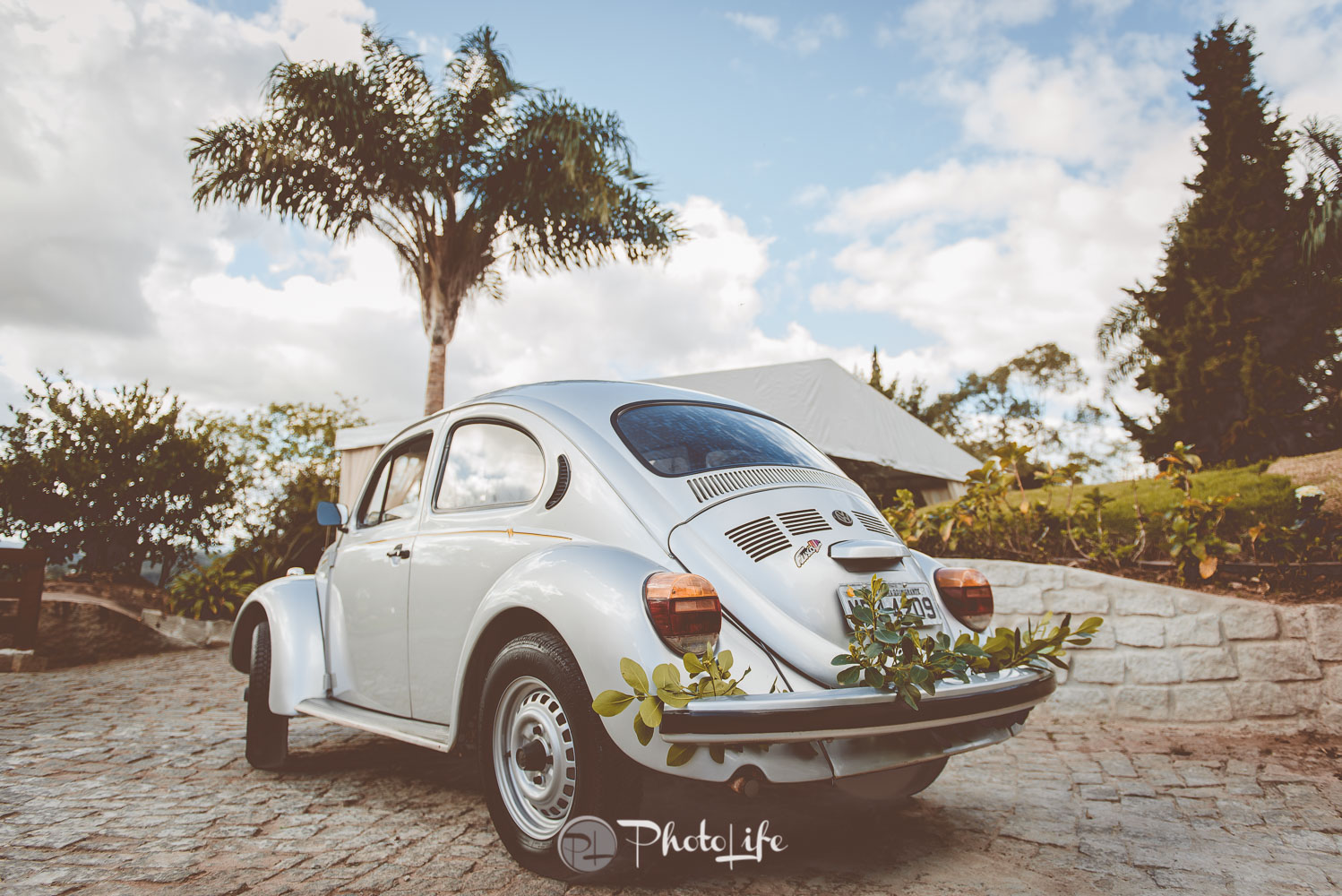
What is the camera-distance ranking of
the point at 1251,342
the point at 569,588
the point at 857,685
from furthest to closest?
the point at 1251,342, the point at 569,588, the point at 857,685

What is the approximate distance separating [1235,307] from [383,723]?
21.4 m

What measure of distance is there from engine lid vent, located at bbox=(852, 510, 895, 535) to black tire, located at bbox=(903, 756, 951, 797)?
2.97 feet

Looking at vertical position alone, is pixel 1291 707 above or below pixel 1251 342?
below

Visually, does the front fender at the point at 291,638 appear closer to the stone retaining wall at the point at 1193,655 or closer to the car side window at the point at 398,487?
the car side window at the point at 398,487

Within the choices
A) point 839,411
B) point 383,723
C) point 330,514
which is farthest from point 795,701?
point 839,411

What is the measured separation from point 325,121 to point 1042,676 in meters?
10.8

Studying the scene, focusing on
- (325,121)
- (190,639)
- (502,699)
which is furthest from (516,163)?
(502,699)

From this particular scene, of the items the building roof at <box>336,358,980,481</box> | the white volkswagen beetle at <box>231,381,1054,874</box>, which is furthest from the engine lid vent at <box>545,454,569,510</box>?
the building roof at <box>336,358,980,481</box>

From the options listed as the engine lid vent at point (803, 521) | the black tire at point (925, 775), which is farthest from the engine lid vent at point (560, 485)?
the black tire at point (925, 775)

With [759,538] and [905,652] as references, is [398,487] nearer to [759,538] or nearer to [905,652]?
[759,538]

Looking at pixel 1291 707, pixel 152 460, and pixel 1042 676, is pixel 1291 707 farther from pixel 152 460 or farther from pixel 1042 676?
pixel 152 460

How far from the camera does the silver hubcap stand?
2.26 meters

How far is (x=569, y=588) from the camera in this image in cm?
222

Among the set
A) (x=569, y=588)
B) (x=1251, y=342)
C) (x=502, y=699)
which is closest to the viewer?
(x=569, y=588)
